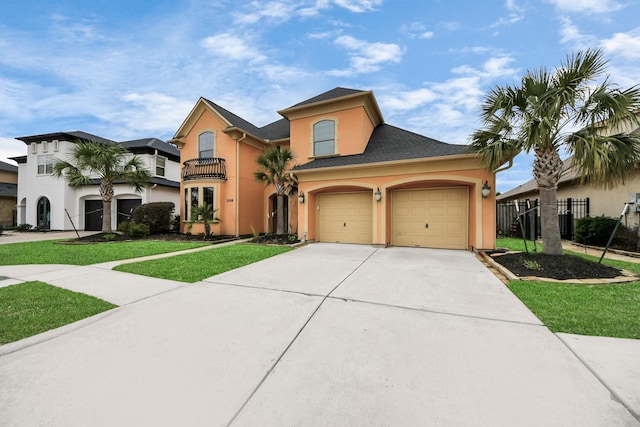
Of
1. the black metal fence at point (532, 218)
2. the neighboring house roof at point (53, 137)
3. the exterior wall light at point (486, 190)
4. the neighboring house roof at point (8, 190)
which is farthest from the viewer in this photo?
the neighboring house roof at point (8, 190)

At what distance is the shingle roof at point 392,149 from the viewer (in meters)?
8.98

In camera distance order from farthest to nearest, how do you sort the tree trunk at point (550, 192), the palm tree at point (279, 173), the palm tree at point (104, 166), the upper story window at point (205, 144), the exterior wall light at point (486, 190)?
the upper story window at point (205, 144) < the palm tree at point (104, 166) < the palm tree at point (279, 173) < the exterior wall light at point (486, 190) < the tree trunk at point (550, 192)

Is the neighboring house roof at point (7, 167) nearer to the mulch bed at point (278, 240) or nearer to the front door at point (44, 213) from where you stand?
the front door at point (44, 213)

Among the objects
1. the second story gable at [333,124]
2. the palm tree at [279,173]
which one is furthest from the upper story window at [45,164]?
the second story gable at [333,124]

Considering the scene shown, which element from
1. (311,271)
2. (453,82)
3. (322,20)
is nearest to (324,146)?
(322,20)

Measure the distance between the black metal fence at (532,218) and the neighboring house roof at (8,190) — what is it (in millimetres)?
38162

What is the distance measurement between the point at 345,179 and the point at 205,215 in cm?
743

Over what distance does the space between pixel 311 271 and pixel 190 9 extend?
35.0 feet

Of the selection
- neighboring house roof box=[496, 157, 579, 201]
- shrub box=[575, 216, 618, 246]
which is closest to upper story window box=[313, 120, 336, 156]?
neighboring house roof box=[496, 157, 579, 201]

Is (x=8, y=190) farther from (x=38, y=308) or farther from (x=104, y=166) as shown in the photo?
(x=38, y=308)

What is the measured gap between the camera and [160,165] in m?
18.2

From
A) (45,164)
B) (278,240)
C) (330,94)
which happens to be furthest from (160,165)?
(330,94)

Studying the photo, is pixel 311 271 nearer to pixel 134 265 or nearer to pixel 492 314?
pixel 492 314

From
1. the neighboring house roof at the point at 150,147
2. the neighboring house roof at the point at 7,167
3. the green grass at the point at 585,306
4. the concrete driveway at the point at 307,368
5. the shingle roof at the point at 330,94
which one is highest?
the shingle roof at the point at 330,94
